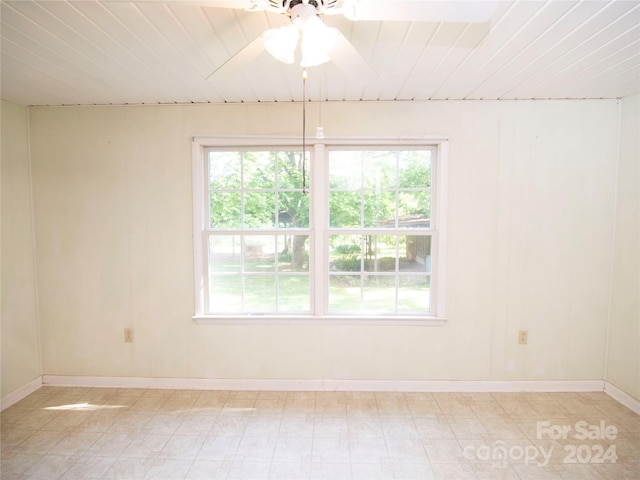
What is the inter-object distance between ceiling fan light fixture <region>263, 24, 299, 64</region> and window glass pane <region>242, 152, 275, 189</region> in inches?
60.2

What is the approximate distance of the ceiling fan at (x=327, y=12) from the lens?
105cm

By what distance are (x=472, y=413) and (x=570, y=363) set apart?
972 millimetres

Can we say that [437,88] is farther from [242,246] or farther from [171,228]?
[171,228]

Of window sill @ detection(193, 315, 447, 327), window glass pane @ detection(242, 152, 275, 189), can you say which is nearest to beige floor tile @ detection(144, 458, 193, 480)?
window sill @ detection(193, 315, 447, 327)

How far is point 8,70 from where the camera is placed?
77.0 inches

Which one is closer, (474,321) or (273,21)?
(273,21)

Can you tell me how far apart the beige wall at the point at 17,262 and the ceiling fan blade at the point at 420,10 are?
→ 2.77 m

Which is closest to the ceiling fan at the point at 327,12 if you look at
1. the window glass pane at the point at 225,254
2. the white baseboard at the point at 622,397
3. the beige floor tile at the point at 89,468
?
the window glass pane at the point at 225,254

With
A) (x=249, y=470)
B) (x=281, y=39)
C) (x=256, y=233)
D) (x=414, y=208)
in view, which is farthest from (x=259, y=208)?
(x=249, y=470)

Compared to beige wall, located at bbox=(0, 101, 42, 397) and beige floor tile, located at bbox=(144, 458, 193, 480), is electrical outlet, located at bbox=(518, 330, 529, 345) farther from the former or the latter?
beige wall, located at bbox=(0, 101, 42, 397)

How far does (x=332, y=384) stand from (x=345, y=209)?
1431mm

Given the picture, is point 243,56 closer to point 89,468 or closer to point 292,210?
point 292,210

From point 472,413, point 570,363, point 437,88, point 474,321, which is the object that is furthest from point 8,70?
point 570,363

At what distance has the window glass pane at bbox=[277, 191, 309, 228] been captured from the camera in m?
2.70
